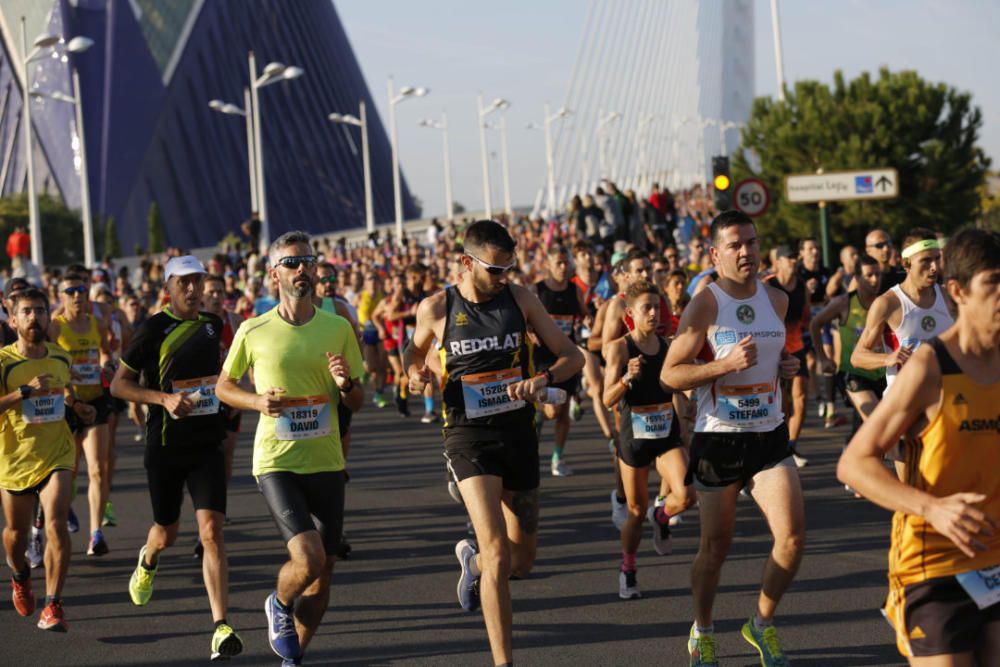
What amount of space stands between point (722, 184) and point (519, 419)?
1118cm

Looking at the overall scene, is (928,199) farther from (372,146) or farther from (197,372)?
(372,146)

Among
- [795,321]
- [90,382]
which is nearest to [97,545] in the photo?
[90,382]

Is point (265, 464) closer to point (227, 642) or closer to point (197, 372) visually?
point (227, 642)

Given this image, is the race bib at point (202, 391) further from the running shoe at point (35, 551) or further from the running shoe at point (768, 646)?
the running shoe at point (768, 646)

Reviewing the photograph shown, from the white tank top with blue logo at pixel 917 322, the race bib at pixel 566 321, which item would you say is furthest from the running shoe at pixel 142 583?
the race bib at pixel 566 321

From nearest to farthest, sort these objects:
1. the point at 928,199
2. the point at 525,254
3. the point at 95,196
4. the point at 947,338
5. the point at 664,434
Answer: the point at 947,338 → the point at 664,434 → the point at 525,254 → the point at 928,199 → the point at 95,196

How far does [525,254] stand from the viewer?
30859mm

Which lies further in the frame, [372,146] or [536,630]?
[372,146]

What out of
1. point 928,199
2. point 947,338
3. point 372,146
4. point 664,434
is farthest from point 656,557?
point 372,146

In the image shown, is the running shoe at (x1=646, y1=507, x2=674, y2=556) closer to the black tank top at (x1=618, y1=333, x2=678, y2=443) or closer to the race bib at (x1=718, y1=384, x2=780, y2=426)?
the black tank top at (x1=618, y1=333, x2=678, y2=443)

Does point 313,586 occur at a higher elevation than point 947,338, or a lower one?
lower

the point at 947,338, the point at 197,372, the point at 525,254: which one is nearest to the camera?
the point at 947,338

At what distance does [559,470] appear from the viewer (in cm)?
1245

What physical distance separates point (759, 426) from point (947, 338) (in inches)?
87.4
